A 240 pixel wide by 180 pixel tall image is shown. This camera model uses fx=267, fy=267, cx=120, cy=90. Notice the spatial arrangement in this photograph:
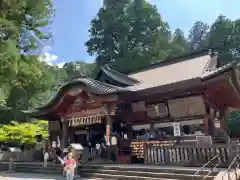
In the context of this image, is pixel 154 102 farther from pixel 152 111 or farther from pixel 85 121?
pixel 85 121

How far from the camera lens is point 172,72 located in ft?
61.8

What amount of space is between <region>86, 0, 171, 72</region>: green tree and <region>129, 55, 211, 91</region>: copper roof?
2726cm

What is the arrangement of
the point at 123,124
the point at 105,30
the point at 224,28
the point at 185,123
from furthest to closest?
the point at 105,30
the point at 224,28
the point at 123,124
the point at 185,123

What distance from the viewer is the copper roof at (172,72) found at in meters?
16.7

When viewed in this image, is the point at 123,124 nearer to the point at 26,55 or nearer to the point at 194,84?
the point at 194,84

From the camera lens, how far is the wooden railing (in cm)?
1080

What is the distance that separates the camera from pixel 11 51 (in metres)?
11.3

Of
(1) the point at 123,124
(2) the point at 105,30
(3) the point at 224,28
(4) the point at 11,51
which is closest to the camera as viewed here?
(4) the point at 11,51

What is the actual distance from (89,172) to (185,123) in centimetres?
588

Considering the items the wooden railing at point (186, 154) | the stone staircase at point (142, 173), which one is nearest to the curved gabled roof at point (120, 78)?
the wooden railing at point (186, 154)

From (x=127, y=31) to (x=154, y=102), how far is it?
38.1 meters

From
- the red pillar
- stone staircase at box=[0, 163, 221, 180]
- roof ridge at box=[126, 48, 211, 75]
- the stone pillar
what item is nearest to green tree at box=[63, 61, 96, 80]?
roof ridge at box=[126, 48, 211, 75]

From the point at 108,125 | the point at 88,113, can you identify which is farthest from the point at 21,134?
the point at 108,125

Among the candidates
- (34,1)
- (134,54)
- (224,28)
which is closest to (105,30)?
(134,54)
